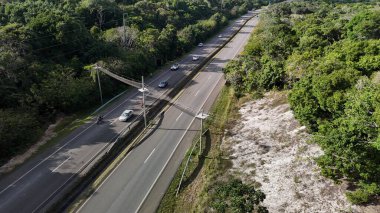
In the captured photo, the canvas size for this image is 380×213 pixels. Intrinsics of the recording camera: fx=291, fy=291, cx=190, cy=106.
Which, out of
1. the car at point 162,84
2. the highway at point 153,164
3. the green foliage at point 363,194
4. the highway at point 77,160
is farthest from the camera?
the car at point 162,84

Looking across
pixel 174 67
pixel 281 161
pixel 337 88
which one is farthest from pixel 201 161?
pixel 174 67

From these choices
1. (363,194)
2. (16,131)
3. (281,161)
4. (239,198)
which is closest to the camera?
(239,198)

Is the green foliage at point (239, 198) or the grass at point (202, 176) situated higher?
the green foliage at point (239, 198)

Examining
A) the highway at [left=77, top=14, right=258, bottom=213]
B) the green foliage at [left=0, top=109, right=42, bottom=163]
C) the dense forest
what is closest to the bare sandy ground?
the dense forest

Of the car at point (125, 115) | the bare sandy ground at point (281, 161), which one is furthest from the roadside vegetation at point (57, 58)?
the bare sandy ground at point (281, 161)

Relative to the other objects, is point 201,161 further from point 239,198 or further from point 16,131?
point 16,131

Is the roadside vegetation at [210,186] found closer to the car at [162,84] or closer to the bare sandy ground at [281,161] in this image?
the bare sandy ground at [281,161]

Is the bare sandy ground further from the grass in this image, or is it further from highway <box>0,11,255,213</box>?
highway <box>0,11,255,213</box>
